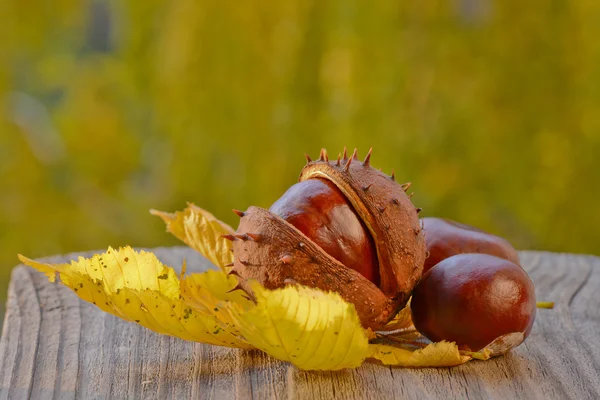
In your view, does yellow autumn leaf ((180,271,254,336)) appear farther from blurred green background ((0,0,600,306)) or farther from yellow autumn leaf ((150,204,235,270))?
blurred green background ((0,0,600,306))

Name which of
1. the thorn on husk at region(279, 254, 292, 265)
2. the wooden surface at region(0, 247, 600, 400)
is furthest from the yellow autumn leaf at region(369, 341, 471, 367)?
the thorn on husk at region(279, 254, 292, 265)

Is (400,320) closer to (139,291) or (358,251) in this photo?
(358,251)

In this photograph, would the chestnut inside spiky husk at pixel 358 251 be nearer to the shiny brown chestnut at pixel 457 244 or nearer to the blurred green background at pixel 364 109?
the shiny brown chestnut at pixel 457 244

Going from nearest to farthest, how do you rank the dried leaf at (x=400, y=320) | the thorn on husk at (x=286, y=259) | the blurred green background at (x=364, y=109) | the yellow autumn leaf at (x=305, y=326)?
the yellow autumn leaf at (x=305, y=326), the thorn on husk at (x=286, y=259), the dried leaf at (x=400, y=320), the blurred green background at (x=364, y=109)

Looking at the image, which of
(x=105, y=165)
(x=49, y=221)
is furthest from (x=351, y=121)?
(x=49, y=221)

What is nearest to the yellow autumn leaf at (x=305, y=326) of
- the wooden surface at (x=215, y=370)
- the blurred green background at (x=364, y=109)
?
the wooden surface at (x=215, y=370)

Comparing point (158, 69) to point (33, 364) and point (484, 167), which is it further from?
point (33, 364)
